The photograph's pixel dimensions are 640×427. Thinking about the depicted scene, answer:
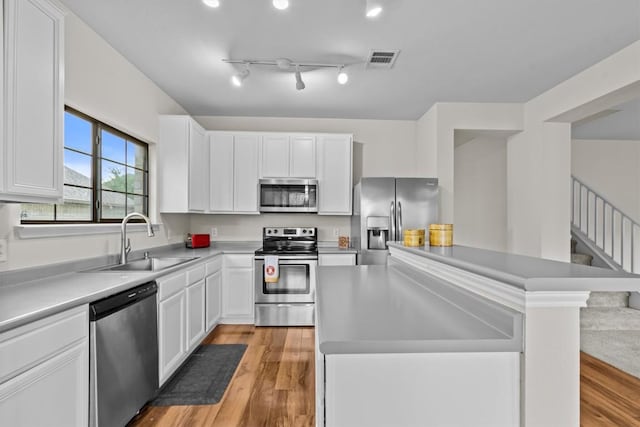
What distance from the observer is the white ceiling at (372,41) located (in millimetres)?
2127

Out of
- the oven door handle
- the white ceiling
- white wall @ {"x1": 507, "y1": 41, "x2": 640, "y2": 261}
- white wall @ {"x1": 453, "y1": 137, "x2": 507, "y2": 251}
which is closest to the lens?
the white ceiling

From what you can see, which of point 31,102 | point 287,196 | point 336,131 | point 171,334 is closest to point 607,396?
point 171,334

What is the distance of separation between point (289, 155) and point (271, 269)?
1.45 metres

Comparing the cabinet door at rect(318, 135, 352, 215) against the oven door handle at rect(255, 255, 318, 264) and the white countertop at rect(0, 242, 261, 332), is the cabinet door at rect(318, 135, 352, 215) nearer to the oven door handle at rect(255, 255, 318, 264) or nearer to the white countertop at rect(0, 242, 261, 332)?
the oven door handle at rect(255, 255, 318, 264)

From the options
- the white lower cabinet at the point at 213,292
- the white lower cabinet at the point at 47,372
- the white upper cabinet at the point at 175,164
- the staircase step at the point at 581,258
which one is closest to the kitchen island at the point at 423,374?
the white lower cabinet at the point at 47,372

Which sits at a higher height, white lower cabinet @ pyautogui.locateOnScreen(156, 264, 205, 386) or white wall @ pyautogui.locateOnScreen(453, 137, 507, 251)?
white wall @ pyautogui.locateOnScreen(453, 137, 507, 251)

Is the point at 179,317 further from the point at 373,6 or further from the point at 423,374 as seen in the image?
the point at 373,6

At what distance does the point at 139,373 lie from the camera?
74.8 inches

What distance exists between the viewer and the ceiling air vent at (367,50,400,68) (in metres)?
2.65

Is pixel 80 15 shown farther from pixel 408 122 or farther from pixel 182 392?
pixel 408 122

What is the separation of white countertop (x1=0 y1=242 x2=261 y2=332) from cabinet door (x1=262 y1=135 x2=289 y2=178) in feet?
6.63

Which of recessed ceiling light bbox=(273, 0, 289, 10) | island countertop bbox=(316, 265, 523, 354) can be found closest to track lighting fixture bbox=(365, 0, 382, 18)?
recessed ceiling light bbox=(273, 0, 289, 10)

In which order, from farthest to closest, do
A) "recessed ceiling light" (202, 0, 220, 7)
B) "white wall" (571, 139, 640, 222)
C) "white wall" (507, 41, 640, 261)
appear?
"white wall" (571, 139, 640, 222), "white wall" (507, 41, 640, 261), "recessed ceiling light" (202, 0, 220, 7)

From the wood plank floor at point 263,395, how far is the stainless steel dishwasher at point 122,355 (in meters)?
0.24
